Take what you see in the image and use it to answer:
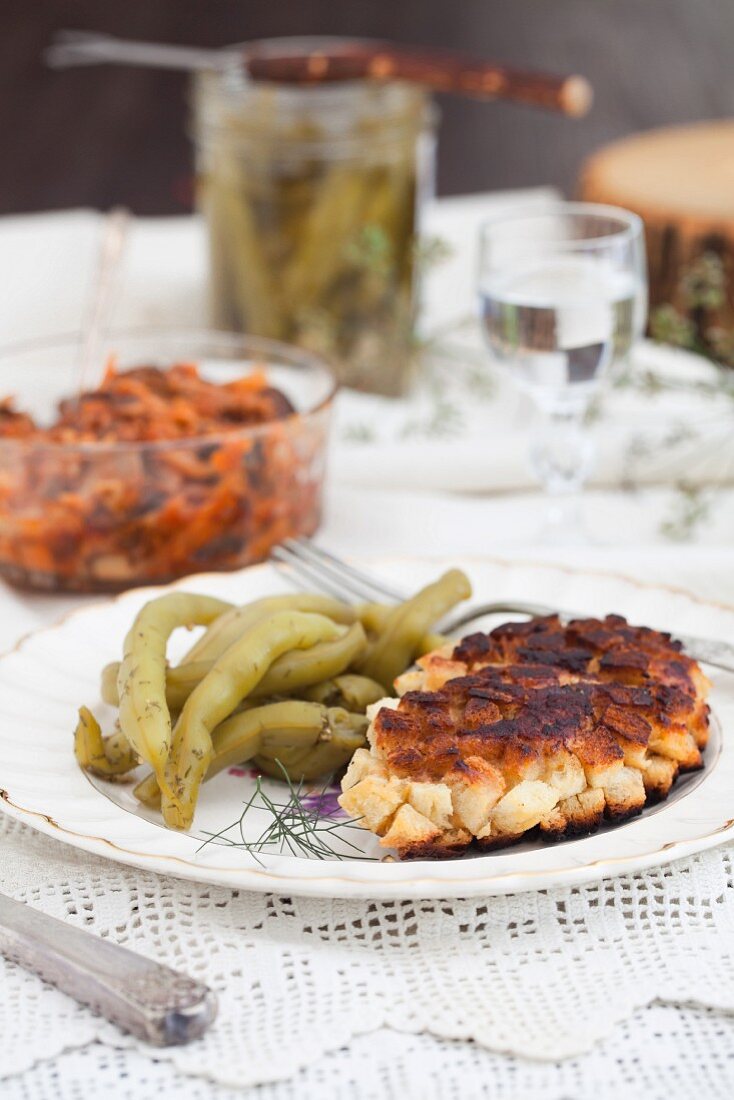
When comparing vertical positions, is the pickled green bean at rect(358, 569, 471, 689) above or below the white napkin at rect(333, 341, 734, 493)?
above

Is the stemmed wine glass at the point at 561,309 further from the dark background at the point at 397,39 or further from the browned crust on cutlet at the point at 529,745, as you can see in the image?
the dark background at the point at 397,39

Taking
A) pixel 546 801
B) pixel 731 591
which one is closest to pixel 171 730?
pixel 546 801

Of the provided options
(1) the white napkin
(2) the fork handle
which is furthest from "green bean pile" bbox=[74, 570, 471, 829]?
(1) the white napkin

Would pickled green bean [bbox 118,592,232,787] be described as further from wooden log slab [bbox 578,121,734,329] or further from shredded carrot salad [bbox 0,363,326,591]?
wooden log slab [bbox 578,121,734,329]

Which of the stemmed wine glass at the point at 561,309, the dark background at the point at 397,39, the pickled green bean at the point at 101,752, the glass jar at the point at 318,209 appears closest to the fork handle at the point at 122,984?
the pickled green bean at the point at 101,752

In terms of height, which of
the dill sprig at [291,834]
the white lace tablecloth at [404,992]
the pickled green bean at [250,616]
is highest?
the pickled green bean at [250,616]

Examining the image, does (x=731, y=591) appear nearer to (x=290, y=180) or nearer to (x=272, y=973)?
(x=272, y=973)

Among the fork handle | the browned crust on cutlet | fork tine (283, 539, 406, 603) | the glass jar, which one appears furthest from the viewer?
the glass jar
